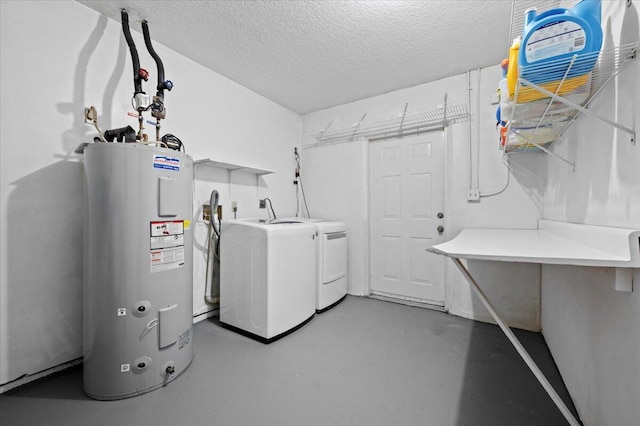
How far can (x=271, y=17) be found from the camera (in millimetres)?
1939

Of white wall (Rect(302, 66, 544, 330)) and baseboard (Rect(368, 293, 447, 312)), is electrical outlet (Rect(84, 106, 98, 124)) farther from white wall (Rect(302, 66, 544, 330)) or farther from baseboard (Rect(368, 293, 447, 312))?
baseboard (Rect(368, 293, 447, 312))

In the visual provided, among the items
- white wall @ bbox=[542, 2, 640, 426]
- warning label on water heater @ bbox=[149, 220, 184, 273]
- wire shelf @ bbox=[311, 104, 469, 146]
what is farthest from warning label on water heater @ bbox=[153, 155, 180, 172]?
wire shelf @ bbox=[311, 104, 469, 146]

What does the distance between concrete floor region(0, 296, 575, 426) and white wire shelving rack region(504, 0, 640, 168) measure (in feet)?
4.53

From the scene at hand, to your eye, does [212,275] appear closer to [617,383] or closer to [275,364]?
[275,364]

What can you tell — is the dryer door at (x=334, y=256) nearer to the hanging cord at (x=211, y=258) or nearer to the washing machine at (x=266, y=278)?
the washing machine at (x=266, y=278)

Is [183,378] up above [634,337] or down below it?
below

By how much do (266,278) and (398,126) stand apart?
88.9 inches

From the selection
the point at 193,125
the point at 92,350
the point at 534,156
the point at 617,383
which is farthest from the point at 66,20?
the point at 534,156

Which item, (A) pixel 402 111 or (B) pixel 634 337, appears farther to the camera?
(A) pixel 402 111

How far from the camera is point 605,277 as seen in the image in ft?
3.11

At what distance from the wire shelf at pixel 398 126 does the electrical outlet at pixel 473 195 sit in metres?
0.75

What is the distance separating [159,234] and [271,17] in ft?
5.63

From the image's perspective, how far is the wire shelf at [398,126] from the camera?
109 inches

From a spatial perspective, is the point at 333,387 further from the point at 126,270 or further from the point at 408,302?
the point at 408,302
